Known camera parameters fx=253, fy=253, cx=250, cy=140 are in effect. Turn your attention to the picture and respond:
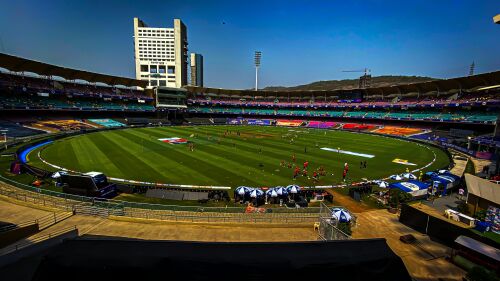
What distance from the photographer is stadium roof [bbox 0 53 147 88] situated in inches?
2562

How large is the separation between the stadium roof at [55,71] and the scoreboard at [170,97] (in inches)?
504

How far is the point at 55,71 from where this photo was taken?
257 ft

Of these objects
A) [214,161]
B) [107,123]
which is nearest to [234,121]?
[107,123]

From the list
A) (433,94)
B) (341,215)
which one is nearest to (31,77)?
(341,215)

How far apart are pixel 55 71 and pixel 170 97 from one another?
37.2 meters

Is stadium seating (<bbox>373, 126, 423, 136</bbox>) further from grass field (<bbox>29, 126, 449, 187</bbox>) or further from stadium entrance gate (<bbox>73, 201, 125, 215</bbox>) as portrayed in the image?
stadium entrance gate (<bbox>73, 201, 125, 215</bbox>)

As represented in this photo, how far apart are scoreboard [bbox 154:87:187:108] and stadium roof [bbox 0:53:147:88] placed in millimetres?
12800

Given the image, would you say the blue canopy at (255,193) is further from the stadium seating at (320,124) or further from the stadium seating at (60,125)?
the stadium seating at (320,124)

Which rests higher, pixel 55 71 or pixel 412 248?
pixel 55 71

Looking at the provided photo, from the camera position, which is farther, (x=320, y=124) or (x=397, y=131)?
(x=320, y=124)

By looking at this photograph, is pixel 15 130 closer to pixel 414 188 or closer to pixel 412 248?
pixel 412 248

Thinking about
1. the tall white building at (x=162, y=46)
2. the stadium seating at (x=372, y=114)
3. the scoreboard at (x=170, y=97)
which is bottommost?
the stadium seating at (x=372, y=114)

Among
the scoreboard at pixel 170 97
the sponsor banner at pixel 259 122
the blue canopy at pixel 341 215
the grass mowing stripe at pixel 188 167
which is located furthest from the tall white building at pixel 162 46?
the blue canopy at pixel 341 215

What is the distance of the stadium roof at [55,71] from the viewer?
213 feet
